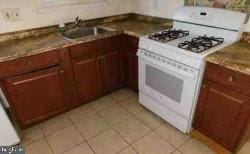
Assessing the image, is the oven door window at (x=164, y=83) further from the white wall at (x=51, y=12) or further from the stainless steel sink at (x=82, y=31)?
the white wall at (x=51, y=12)

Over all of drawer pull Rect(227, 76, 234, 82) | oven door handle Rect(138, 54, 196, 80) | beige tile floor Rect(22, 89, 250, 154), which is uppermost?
drawer pull Rect(227, 76, 234, 82)

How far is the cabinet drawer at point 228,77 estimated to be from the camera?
128 centimetres

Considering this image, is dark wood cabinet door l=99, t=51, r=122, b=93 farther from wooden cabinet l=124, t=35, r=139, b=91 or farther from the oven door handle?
the oven door handle

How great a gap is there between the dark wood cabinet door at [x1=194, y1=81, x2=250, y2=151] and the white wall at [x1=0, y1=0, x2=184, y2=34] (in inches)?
44.2

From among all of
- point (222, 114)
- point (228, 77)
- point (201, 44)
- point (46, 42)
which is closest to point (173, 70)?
point (201, 44)

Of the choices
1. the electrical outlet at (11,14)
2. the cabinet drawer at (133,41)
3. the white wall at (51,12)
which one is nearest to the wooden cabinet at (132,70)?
the cabinet drawer at (133,41)

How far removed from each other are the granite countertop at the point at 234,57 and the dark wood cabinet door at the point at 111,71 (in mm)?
1151

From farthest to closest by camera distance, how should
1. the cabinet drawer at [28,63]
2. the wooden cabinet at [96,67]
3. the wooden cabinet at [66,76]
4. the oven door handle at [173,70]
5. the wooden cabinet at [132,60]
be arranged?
the wooden cabinet at [132,60] → the wooden cabinet at [96,67] → the wooden cabinet at [66,76] → the cabinet drawer at [28,63] → the oven door handle at [173,70]

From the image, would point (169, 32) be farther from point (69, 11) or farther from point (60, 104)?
point (60, 104)

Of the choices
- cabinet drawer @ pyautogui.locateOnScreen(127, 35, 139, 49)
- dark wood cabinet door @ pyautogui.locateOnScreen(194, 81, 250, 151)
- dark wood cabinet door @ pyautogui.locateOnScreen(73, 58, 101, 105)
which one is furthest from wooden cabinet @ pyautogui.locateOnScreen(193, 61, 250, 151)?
dark wood cabinet door @ pyautogui.locateOnScreen(73, 58, 101, 105)

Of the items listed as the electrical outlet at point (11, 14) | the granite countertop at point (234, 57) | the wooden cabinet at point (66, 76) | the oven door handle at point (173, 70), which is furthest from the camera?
the electrical outlet at point (11, 14)

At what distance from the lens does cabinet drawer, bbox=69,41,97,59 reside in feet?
6.17

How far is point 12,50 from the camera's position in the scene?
65.1 inches

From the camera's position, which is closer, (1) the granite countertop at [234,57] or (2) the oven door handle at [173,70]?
(1) the granite countertop at [234,57]
